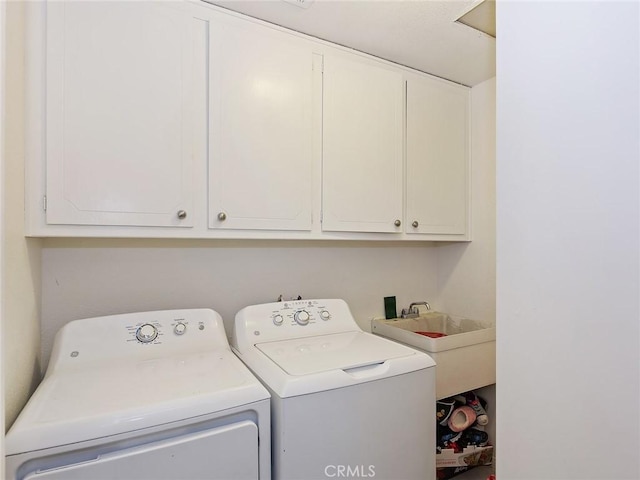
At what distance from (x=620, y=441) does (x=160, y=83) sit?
5.17 ft

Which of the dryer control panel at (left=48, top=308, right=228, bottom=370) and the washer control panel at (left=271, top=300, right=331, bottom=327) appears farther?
the washer control panel at (left=271, top=300, right=331, bottom=327)

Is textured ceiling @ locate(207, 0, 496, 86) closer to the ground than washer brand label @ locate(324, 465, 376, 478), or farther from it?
farther from it

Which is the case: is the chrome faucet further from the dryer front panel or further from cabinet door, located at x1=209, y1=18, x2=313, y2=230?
the dryer front panel

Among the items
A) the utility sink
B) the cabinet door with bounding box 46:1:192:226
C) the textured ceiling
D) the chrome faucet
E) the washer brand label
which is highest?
the textured ceiling

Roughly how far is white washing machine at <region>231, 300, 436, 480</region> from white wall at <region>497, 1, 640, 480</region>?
1.95 ft

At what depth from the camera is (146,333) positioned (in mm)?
1329

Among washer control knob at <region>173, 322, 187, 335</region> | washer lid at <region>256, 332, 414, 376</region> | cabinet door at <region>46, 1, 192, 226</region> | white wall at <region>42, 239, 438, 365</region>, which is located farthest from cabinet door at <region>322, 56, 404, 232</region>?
washer control knob at <region>173, 322, 187, 335</region>

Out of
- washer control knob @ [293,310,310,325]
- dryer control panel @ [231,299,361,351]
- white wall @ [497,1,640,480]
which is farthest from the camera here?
washer control knob @ [293,310,310,325]

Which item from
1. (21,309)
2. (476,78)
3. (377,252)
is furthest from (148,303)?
(476,78)

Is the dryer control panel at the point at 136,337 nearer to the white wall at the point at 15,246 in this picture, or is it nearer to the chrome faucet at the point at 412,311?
the white wall at the point at 15,246

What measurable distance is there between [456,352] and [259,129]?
59.2 inches

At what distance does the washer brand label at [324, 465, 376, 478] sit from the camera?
43.8 inches

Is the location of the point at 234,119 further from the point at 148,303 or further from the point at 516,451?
the point at 516,451

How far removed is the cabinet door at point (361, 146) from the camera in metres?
1.63
